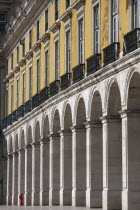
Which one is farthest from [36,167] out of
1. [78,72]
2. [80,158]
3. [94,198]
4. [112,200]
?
[112,200]

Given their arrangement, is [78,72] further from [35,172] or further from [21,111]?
[21,111]

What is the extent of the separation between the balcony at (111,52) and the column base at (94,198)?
7123mm

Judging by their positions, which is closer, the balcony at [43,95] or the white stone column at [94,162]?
the white stone column at [94,162]

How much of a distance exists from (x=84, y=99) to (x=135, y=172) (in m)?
9.05

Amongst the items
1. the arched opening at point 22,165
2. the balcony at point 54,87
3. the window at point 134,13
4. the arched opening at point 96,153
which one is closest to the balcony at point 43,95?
the balcony at point 54,87

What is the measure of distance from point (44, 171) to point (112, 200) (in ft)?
57.6

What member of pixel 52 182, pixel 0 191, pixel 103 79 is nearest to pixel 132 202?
pixel 103 79

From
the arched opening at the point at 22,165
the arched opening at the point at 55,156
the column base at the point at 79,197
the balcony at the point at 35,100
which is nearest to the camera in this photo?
the column base at the point at 79,197

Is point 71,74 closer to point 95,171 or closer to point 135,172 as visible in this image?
point 95,171

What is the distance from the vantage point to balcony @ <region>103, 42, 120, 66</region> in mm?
39406

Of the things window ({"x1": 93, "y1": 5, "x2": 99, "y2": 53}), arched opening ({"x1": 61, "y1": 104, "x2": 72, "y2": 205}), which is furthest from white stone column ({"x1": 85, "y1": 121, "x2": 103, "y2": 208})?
arched opening ({"x1": 61, "y1": 104, "x2": 72, "y2": 205})

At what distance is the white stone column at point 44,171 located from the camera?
58.0 metres

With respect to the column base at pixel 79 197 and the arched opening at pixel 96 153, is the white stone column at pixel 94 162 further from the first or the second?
the column base at pixel 79 197

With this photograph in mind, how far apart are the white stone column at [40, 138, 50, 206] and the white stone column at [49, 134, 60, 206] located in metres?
2.76
